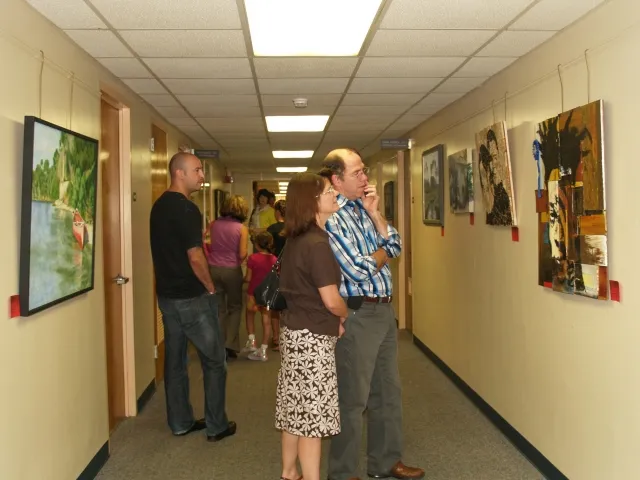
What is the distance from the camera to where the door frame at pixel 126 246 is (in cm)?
452

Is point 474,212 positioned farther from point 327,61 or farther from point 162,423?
point 162,423

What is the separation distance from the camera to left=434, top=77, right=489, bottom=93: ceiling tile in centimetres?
443

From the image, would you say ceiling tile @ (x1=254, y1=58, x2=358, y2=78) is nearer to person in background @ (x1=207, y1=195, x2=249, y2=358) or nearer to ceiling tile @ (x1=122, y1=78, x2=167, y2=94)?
ceiling tile @ (x1=122, y1=78, x2=167, y2=94)

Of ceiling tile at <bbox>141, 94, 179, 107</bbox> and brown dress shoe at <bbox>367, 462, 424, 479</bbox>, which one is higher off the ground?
ceiling tile at <bbox>141, 94, 179, 107</bbox>

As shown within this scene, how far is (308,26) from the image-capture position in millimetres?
3191

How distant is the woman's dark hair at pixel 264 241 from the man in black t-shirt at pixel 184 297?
2.35 m

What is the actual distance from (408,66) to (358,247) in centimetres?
144

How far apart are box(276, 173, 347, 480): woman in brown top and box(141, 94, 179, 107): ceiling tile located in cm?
247

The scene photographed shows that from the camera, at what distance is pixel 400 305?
820 cm

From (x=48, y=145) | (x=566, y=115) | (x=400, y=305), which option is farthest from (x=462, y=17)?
(x=400, y=305)

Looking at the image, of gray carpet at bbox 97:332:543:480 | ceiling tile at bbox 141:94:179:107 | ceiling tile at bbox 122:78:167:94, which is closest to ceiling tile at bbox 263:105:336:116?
ceiling tile at bbox 141:94:179:107

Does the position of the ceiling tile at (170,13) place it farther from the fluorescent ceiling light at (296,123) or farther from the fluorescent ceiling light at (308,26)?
the fluorescent ceiling light at (296,123)

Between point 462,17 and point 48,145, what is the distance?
1.91 m

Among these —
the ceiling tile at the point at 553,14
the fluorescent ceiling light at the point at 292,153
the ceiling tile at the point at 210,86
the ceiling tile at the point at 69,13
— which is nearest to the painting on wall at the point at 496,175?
the ceiling tile at the point at 553,14
